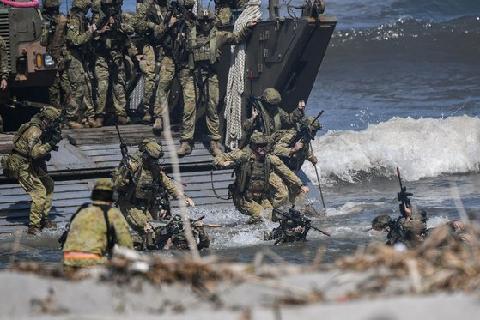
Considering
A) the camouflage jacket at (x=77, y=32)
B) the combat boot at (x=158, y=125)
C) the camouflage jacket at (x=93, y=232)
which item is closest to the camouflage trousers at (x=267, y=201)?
the combat boot at (x=158, y=125)

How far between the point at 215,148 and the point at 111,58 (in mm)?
1911

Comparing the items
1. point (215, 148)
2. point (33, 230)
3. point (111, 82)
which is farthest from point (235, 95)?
point (33, 230)

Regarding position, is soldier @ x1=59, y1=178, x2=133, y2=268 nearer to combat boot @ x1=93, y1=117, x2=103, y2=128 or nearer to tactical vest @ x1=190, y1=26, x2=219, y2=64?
tactical vest @ x1=190, y1=26, x2=219, y2=64

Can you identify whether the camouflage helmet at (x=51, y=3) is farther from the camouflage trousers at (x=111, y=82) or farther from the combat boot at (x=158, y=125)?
the combat boot at (x=158, y=125)

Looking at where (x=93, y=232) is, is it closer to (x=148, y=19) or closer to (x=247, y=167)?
(x=247, y=167)

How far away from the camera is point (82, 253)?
9977mm

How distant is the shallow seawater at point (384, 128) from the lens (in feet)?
55.6

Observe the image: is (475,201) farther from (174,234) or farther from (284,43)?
(174,234)

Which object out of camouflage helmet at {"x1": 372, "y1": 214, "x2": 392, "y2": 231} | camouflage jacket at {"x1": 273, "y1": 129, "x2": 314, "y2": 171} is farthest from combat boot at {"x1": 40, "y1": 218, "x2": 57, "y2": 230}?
camouflage helmet at {"x1": 372, "y1": 214, "x2": 392, "y2": 231}

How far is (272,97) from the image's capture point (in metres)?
18.8

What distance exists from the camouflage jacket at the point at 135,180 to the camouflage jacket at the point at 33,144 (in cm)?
110

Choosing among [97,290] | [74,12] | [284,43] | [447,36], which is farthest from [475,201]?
[447,36]

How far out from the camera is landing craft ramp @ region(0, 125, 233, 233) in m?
17.5

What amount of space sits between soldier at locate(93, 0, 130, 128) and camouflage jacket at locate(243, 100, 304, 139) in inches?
77.1
